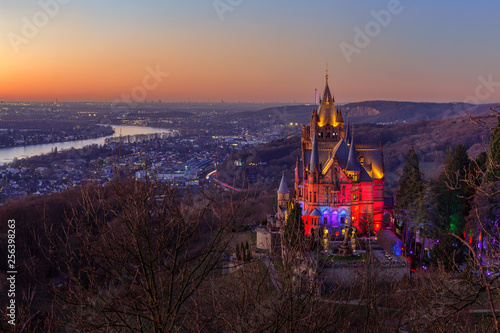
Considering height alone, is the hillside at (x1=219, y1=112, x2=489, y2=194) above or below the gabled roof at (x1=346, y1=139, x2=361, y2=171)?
below

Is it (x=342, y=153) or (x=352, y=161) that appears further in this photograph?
(x=342, y=153)

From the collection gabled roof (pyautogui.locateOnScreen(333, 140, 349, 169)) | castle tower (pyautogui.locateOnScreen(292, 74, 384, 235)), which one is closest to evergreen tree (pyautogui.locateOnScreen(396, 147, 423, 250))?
castle tower (pyautogui.locateOnScreen(292, 74, 384, 235))

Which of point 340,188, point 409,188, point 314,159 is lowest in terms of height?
point 409,188

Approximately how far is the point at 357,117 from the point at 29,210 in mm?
158132

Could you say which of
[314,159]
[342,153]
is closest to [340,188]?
[314,159]

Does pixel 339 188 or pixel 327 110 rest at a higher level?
pixel 327 110

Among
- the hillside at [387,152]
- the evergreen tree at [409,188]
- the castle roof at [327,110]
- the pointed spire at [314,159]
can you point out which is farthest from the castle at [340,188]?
the hillside at [387,152]

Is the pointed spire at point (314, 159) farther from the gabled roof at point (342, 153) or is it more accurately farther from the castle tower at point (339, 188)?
the gabled roof at point (342, 153)

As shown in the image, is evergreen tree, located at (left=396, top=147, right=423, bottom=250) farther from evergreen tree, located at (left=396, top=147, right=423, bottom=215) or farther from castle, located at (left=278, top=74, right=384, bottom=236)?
castle, located at (left=278, top=74, right=384, bottom=236)

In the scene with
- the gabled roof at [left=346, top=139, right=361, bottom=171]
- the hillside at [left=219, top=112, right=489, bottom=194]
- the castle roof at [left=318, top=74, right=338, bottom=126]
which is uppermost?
the castle roof at [left=318, top=74, right=338, bottom=126]

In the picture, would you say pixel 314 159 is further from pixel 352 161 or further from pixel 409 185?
pixel 409 185

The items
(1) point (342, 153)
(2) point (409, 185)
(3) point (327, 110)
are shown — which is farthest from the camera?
(3) point (327, 110)

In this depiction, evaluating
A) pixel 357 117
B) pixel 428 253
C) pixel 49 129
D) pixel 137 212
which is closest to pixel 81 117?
pixel 49 129

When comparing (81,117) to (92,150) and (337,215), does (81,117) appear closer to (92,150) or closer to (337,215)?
(92,150)
